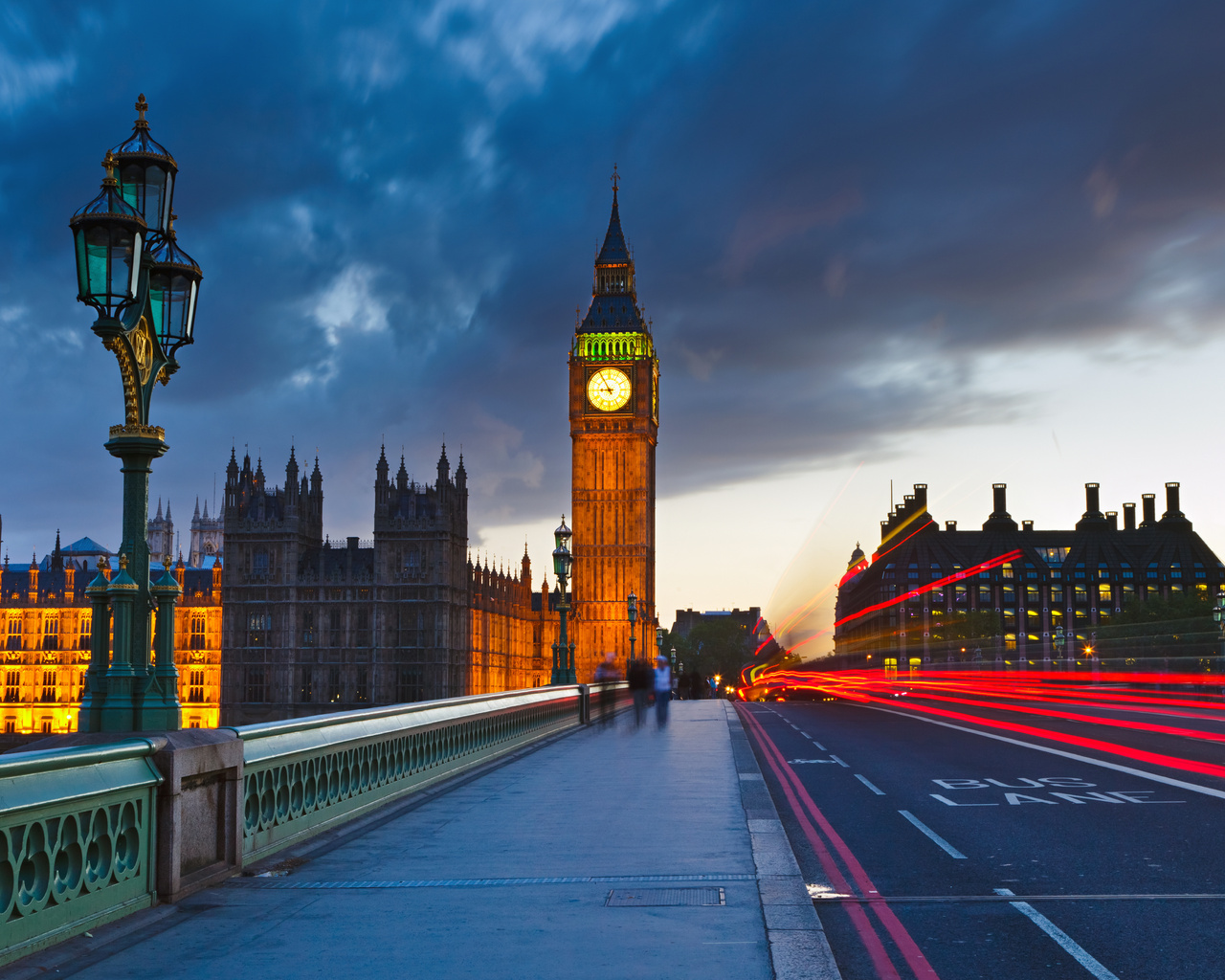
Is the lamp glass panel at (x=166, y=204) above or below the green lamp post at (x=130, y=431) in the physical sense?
above

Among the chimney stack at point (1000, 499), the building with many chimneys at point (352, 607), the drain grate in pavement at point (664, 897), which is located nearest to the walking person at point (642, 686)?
the drain grate in pavement at point (664, 897)

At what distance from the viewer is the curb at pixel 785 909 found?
267 inches

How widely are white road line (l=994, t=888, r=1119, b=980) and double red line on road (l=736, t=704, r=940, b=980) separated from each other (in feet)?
2.90

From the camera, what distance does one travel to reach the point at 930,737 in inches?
1059

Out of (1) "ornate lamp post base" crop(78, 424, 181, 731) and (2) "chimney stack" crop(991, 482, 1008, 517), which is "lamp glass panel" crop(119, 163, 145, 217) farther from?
(2) "chimney stack" crop(991, 482, 1008, 517)

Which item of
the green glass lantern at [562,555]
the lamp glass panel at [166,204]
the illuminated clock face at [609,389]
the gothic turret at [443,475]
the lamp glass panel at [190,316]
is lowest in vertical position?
the green glass lantern at [562,555]

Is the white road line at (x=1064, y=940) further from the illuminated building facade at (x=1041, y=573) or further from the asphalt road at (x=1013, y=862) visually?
the illuminated building facade at (x=1041, y=573)

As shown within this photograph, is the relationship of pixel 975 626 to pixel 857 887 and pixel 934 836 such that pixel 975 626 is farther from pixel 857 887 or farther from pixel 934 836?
pixel 857 887

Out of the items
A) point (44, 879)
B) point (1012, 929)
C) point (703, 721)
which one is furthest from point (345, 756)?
point (703, 721)

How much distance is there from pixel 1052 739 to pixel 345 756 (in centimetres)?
1725

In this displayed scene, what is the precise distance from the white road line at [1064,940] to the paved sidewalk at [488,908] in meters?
1.83

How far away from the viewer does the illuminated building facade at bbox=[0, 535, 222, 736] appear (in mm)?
126438

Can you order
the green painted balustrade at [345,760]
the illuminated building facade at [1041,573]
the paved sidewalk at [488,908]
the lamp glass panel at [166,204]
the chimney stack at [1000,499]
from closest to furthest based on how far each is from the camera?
the paved sidewalk at [488,908]
the green painted balustrade at [345,760]
the lamp glass panel at [166,204]
the illuminated building facade at [1041,573]
the chimney stack at [1000,499]

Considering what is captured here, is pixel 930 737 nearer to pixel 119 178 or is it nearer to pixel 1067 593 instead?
pixel 119 178
